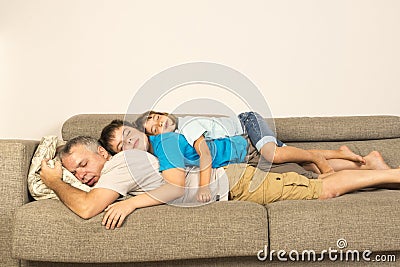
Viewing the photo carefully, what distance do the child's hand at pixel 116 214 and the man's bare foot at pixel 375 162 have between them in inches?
50.1

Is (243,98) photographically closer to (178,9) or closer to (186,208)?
(178,9)

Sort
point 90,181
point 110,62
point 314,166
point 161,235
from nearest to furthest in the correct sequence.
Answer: point 161,235
point 90,181
point 314,166
point 110,62

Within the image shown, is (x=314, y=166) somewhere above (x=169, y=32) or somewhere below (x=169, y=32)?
below

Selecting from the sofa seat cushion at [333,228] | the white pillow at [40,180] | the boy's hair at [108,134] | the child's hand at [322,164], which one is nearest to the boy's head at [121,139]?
the boy's hair at [108,134]

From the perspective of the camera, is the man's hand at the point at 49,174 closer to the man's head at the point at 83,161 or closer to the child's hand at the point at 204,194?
the man's head at the point at 83,161

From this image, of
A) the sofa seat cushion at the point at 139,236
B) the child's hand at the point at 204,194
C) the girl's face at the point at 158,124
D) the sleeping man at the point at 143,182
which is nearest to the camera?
the sofa seat cushion at the point at 139,236

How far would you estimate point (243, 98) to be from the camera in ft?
12.5

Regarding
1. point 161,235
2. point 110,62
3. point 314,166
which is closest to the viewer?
point 161,235

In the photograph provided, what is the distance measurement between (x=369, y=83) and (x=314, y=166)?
1010mm

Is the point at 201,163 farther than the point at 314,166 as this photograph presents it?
No

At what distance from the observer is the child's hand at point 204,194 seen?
2605 mm

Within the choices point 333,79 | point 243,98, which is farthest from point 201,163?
point 333,79

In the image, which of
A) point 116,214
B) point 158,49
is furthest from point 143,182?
point 158,49

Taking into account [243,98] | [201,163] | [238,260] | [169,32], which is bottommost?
[238,260]
